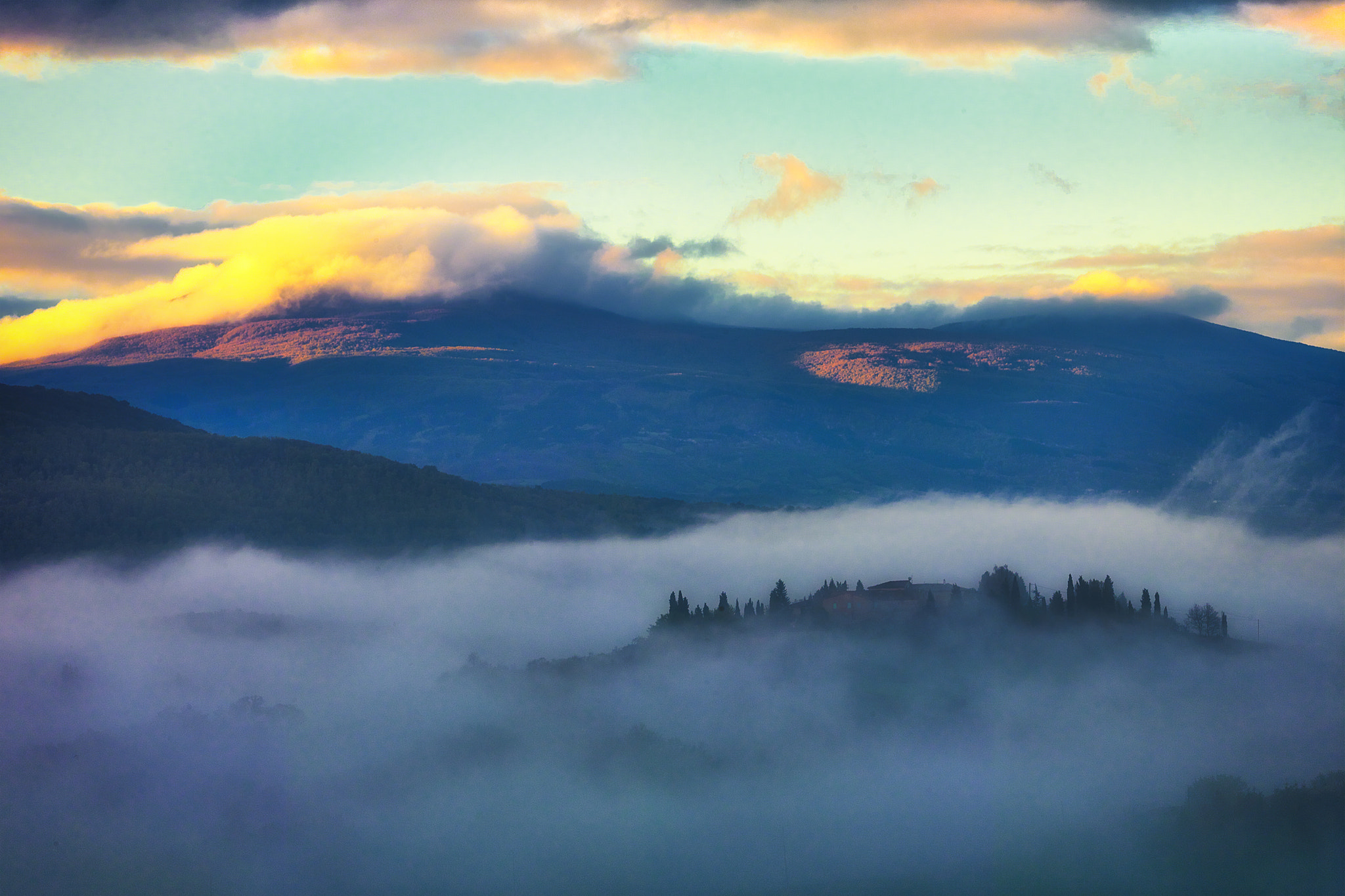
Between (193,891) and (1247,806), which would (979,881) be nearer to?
Answer: (1247,806)

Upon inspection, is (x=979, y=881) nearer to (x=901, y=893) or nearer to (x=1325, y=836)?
(x=901, y=893)

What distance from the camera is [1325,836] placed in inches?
7495

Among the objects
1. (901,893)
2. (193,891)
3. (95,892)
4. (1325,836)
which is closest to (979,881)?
(901,893)

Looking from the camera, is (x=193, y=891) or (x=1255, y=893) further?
(x=193, y=891)

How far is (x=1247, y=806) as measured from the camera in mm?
193500

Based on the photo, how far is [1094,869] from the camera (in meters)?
196

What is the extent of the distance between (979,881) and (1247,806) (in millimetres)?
39676

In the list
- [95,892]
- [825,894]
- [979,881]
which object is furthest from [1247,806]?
[95,892]

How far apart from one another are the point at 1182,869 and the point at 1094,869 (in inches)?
488

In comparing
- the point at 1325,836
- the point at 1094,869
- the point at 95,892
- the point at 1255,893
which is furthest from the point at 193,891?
the point at 1325,836

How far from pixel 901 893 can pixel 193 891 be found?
341 ft

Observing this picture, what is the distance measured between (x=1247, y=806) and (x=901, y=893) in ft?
168

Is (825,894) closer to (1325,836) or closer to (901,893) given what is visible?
(901,893)

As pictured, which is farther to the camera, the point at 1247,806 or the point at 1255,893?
the point at 1247,806
